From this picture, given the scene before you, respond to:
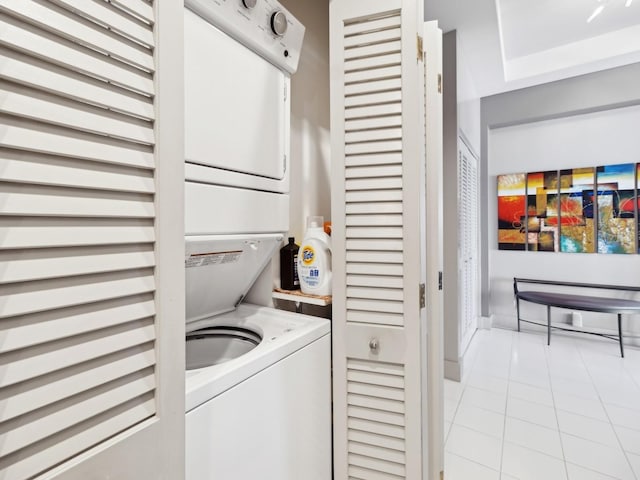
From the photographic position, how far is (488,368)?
121 inches

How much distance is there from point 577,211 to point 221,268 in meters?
4.21

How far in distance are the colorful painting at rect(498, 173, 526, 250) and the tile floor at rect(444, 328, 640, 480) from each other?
4.29 feet

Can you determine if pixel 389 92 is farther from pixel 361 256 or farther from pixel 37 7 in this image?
pixel 37 7

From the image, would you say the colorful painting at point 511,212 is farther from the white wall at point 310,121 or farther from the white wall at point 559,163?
the white wall at point 310,121

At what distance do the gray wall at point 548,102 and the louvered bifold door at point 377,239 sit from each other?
3480mm

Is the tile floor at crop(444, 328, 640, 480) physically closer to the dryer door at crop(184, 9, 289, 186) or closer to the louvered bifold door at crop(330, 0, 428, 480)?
the louvered bifold door at crop(330, 0, 428, 480)

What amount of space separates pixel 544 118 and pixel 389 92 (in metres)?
3.70

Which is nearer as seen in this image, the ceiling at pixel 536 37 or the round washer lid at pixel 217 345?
the round washer lid at pixel 217 345

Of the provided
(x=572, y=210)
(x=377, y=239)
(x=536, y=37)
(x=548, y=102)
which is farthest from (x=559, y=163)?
(x=377, y=239)

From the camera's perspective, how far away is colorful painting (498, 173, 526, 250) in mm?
4062

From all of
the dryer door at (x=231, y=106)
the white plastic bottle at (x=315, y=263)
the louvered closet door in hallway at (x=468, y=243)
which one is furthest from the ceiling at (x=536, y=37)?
the white plastic bottle at (x=315, y=263)

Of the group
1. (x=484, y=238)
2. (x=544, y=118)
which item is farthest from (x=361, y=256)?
(x=544, y=118)

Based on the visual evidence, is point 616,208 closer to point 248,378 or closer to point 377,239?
point 377,239

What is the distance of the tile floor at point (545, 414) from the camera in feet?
5.90
